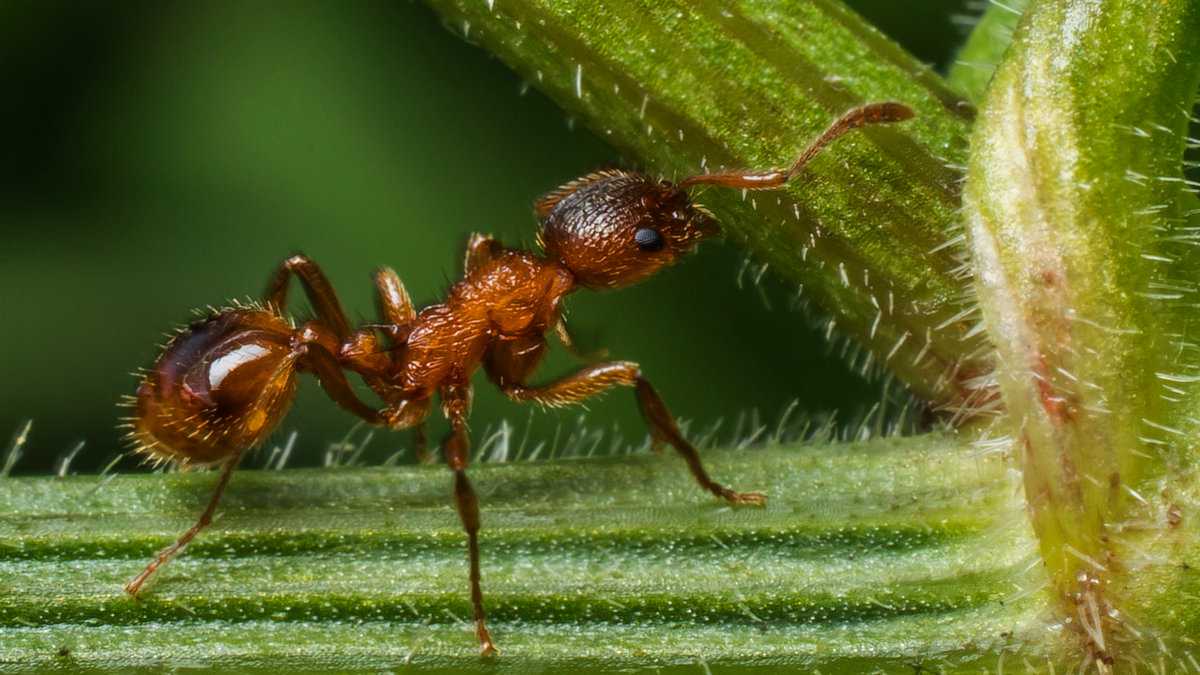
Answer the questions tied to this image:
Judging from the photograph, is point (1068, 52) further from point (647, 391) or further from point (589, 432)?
point (589, 432)

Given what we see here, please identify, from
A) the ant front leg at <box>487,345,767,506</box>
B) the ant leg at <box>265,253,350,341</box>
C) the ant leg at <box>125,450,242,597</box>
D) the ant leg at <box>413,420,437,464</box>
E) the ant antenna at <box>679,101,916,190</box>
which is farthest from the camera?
the ant leg at <box>413,420,437,464</box>

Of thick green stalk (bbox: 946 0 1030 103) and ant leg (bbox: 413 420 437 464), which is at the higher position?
thick green stalk (bbox: 946 0 1030 103)

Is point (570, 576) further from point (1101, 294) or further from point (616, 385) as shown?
point (1101, 294)

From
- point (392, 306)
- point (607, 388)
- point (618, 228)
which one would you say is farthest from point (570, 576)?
point (392, 306)

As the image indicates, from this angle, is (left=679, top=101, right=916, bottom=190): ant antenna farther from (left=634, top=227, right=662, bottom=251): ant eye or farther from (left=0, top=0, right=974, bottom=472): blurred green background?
(left=0, top=0, right=974, bottom=472): blurred green background

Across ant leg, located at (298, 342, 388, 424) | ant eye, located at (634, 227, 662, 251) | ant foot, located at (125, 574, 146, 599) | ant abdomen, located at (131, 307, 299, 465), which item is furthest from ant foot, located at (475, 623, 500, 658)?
ant eye, located at (634, 227, 662, 251)
